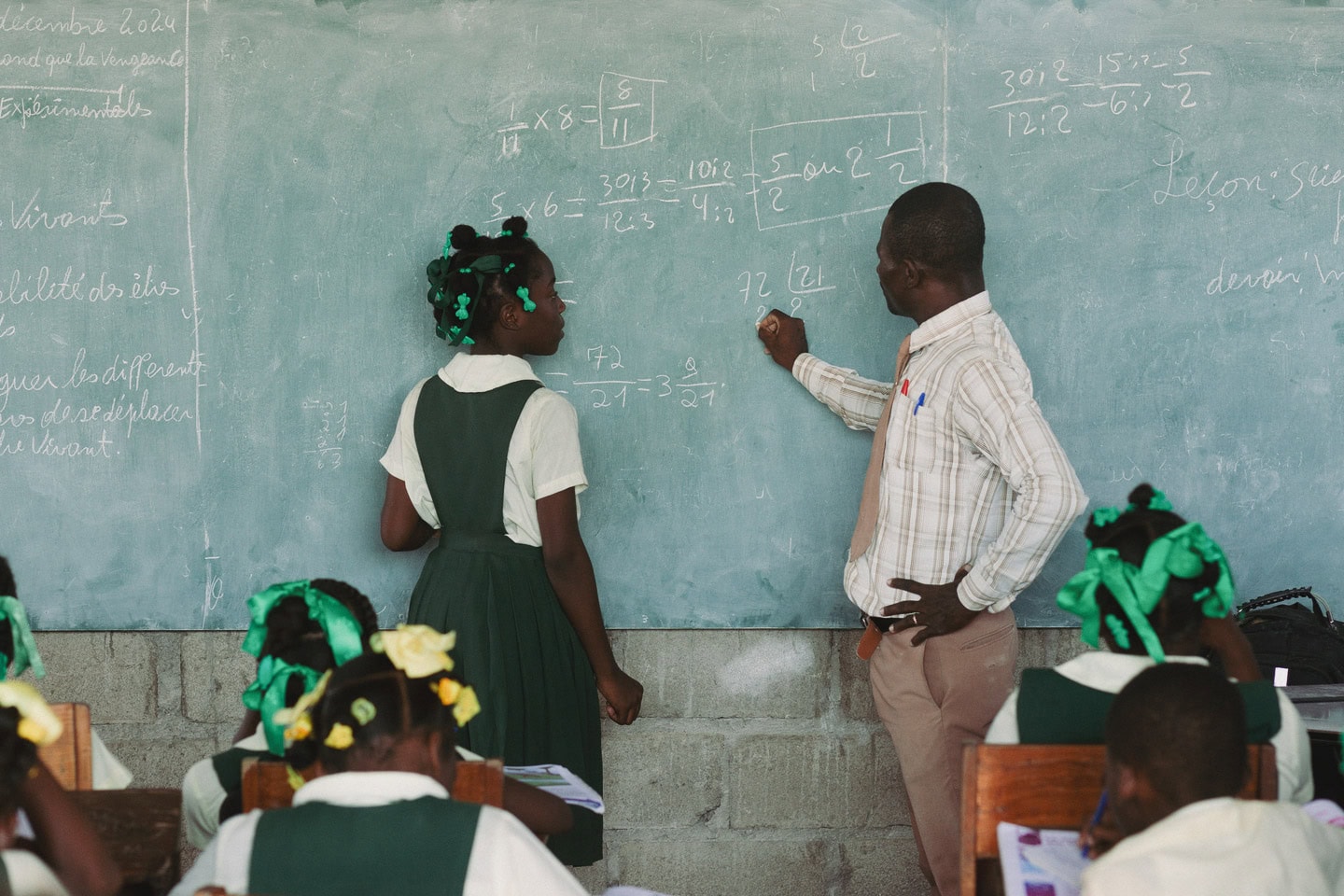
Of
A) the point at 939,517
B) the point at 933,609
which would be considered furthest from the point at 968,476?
the point at 933,609

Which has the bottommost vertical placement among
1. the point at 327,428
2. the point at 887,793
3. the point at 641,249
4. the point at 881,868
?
the point at 881,868

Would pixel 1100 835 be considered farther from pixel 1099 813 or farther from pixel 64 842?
pixel 64 842

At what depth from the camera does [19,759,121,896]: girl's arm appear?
5.01ft

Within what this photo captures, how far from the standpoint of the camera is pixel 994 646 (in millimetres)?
2699

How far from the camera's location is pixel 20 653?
2.18m

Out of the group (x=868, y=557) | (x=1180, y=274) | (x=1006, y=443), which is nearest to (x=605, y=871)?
(x=868, y=557)

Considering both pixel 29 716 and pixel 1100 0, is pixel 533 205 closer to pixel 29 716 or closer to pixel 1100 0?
pixel 1100 0

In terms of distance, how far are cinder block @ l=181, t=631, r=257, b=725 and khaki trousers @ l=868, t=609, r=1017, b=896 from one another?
1645mm

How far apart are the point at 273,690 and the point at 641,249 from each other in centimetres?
154

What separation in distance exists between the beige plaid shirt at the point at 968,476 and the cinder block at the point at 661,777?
0.70 m

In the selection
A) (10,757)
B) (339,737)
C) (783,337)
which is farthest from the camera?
(783,337)

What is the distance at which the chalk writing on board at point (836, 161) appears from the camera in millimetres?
3111

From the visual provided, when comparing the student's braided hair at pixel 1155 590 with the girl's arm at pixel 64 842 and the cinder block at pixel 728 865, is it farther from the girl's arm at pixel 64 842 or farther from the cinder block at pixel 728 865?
the girl's arm at pixel 64 842

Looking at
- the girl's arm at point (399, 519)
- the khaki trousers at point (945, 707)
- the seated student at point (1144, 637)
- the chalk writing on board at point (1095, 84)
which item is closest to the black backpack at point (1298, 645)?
the khaki trousers at point (945, 707)
